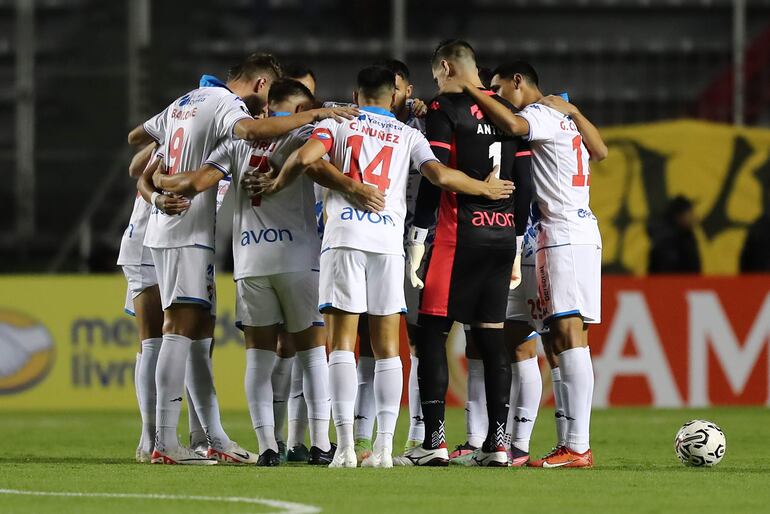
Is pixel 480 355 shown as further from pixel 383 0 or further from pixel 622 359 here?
pixel 383 0

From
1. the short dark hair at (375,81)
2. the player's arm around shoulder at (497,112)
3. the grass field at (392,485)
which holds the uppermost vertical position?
the short dark hair at (375,81)

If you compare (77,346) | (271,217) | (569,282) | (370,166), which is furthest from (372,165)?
(77,346)

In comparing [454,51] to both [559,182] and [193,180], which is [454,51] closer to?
[559,182]

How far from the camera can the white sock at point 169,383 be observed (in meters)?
7.50

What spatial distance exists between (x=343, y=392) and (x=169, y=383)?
1016mm

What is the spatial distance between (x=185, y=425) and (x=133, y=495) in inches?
208

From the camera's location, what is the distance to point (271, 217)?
7.50 metres

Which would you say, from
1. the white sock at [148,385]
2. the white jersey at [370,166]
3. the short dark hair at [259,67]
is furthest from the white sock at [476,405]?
the short dark hair at [259,67]

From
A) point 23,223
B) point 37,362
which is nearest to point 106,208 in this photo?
point 23,223

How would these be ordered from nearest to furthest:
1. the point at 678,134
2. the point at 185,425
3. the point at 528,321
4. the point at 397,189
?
the point at 397,189 < the point at 528,321 < the point at 185,425 < the point at 678,134

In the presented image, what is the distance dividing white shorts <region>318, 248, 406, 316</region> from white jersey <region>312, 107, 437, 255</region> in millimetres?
51

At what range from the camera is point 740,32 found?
17625mm

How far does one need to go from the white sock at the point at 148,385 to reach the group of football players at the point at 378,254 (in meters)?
0.01

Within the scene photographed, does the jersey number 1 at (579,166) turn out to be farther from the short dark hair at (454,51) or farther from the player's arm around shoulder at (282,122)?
the player's arm around shoulder at (282,122)
